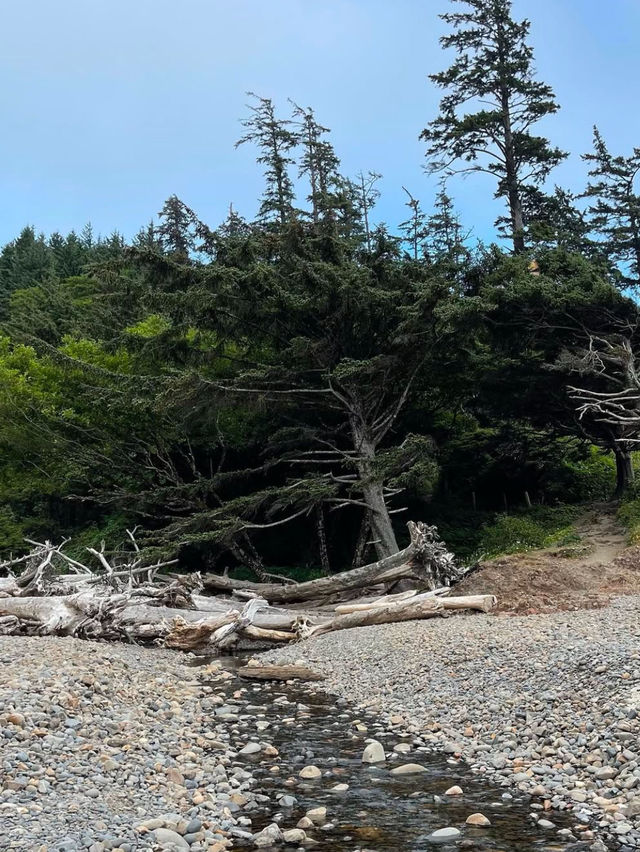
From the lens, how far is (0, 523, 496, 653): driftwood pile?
43.0 ft

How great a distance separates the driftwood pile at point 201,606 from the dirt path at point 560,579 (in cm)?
79

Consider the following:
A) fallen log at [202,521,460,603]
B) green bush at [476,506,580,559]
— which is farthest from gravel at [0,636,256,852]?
green bush at [476,506,580,559]

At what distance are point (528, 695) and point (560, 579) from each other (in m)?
7.58

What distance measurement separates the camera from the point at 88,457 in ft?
75.3

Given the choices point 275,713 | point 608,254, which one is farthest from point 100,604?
point 608,254

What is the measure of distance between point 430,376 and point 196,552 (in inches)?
413

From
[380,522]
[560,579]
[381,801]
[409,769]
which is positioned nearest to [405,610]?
[560,579]

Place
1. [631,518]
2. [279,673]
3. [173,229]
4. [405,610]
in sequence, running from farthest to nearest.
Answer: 1. [173,229]
2. [631,518]
3. [405,610]
4. [279,673]

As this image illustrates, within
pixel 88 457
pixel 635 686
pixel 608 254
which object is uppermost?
pixel 608 254

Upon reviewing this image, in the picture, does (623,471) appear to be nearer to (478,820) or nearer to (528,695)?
(528,695)

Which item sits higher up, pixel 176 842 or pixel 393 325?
pixel 393 325

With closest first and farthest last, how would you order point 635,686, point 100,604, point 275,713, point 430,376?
point 635,686 < point 275,713 < point 100,604 < point 430,376

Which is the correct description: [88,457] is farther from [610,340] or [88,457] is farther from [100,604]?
[610,340]

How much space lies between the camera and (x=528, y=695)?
7.57m
